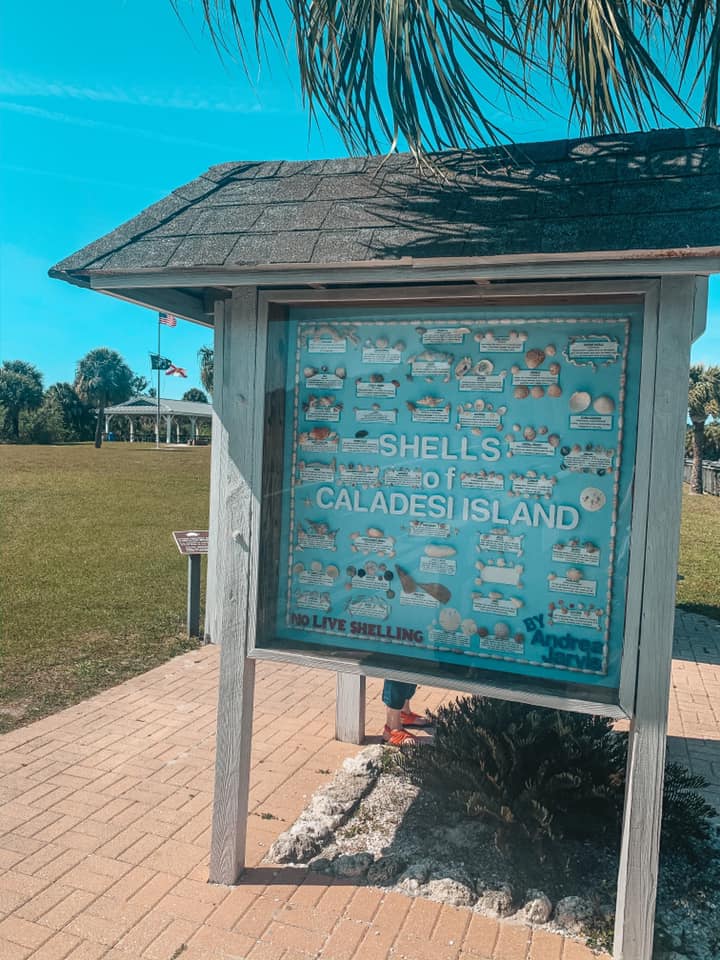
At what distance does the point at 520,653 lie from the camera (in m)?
2.84

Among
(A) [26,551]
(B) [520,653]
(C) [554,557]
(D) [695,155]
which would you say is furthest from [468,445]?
(A) [26,551]

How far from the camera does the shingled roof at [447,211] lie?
2494mm

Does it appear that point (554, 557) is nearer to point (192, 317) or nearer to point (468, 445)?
point (468, 445)

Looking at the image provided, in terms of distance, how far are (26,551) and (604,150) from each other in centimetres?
1157

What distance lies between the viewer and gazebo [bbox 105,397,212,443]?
63062 mm

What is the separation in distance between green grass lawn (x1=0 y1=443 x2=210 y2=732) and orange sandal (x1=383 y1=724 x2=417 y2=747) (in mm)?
2326

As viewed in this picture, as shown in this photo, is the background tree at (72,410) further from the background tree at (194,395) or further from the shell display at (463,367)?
the shell display at (463,367)

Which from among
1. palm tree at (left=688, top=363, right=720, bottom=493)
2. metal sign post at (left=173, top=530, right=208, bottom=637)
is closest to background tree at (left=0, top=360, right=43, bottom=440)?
palm tree at (left=688, top=363, right=720, bottom=493)

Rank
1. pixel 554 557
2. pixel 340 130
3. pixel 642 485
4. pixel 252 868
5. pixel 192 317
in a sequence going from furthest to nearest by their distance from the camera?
pixel 192 317, pixel 252 868, pixel 340 130, pixel 554 557, pixel 642 485

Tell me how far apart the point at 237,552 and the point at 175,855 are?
144cm

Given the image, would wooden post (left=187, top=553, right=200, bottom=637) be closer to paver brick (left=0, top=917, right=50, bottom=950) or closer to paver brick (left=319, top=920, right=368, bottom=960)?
paver brick (left=0, top=917, right=50, bottom=950)

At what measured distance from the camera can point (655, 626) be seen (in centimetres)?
263

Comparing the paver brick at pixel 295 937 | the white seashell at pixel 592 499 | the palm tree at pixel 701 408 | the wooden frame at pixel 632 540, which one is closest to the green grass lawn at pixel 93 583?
the wooden frame at pixel 632 540

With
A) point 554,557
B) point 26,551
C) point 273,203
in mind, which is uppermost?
point 273,203
